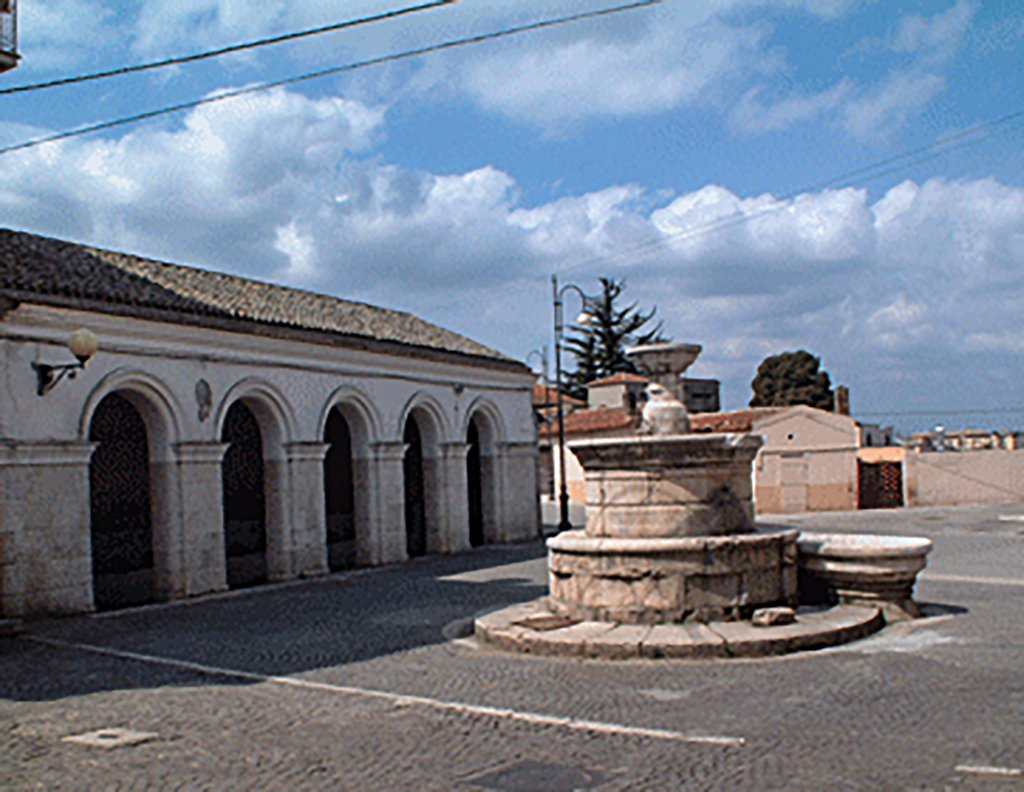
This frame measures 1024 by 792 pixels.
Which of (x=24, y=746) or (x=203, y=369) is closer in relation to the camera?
(x=24, y=746)

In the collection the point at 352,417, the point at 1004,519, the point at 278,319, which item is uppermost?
the point at 278,319

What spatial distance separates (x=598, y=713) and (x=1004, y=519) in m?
24.4

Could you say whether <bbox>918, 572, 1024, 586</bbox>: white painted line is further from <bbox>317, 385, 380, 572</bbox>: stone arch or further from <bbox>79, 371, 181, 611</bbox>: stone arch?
<bbox>79, 371, 181, 611</bbox>: stone arch

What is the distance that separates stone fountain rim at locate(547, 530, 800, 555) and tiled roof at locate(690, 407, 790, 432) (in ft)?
80.9

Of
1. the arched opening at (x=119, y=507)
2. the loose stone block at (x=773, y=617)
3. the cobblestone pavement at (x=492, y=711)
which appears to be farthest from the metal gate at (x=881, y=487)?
the loose stone block at (x=773, y=617)

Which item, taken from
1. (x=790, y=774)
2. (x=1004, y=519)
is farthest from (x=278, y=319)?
(x=1004, y=519)

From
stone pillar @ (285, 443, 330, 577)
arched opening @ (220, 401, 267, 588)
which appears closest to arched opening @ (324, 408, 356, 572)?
arched opening @ (220, 401, 267, 588)

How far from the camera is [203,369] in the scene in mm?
16594

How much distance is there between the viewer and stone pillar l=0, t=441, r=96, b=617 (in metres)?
13.2

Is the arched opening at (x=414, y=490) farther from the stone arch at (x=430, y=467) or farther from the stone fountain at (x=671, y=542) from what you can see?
the stone fountain at (x=671, y=542)

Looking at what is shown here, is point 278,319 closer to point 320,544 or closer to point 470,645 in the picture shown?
point 320,544

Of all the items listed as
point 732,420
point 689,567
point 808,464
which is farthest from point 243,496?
point 732,420

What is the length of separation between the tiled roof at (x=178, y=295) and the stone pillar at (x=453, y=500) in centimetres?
245

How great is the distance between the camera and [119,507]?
1777 cm
